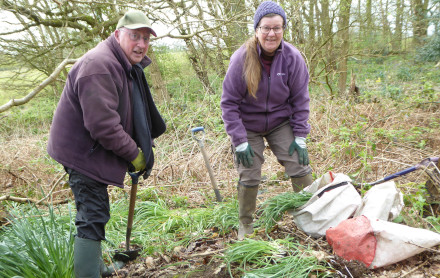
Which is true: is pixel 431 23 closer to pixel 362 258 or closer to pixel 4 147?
pixel 362 258

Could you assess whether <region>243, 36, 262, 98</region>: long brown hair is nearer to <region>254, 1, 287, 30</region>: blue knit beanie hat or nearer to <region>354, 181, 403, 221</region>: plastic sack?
<region>254, 1, 287, 30</region>: blue knit beanie hat

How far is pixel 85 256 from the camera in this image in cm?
220

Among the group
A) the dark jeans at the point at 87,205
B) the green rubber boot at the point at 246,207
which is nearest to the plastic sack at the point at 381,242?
the green rubber boot at the point at 246,207

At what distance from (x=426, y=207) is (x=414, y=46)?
14.3 meters

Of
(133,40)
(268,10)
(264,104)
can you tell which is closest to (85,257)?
(133,40)

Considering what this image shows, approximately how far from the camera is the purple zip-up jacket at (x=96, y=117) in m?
2.01

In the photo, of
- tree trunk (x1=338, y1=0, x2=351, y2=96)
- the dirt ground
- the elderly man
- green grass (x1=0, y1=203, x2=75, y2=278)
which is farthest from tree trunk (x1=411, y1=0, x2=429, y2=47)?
green grass (x1=0, y1=203, x2=75, y2=278)

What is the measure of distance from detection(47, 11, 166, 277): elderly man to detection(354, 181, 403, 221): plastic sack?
180cm

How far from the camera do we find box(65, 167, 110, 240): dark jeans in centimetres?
218

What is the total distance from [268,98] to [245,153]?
1.68 feet

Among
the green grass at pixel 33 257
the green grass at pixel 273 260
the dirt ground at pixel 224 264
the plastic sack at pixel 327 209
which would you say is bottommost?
the dirt ground at pixel 224 264

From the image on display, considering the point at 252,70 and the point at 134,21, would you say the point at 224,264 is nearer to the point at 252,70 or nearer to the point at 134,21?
the point at 252,70

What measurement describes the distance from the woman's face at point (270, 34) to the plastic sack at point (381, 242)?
1.51 meters

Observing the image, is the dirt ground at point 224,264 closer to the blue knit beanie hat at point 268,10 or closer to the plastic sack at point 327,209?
the plastic sack at point 327,209
